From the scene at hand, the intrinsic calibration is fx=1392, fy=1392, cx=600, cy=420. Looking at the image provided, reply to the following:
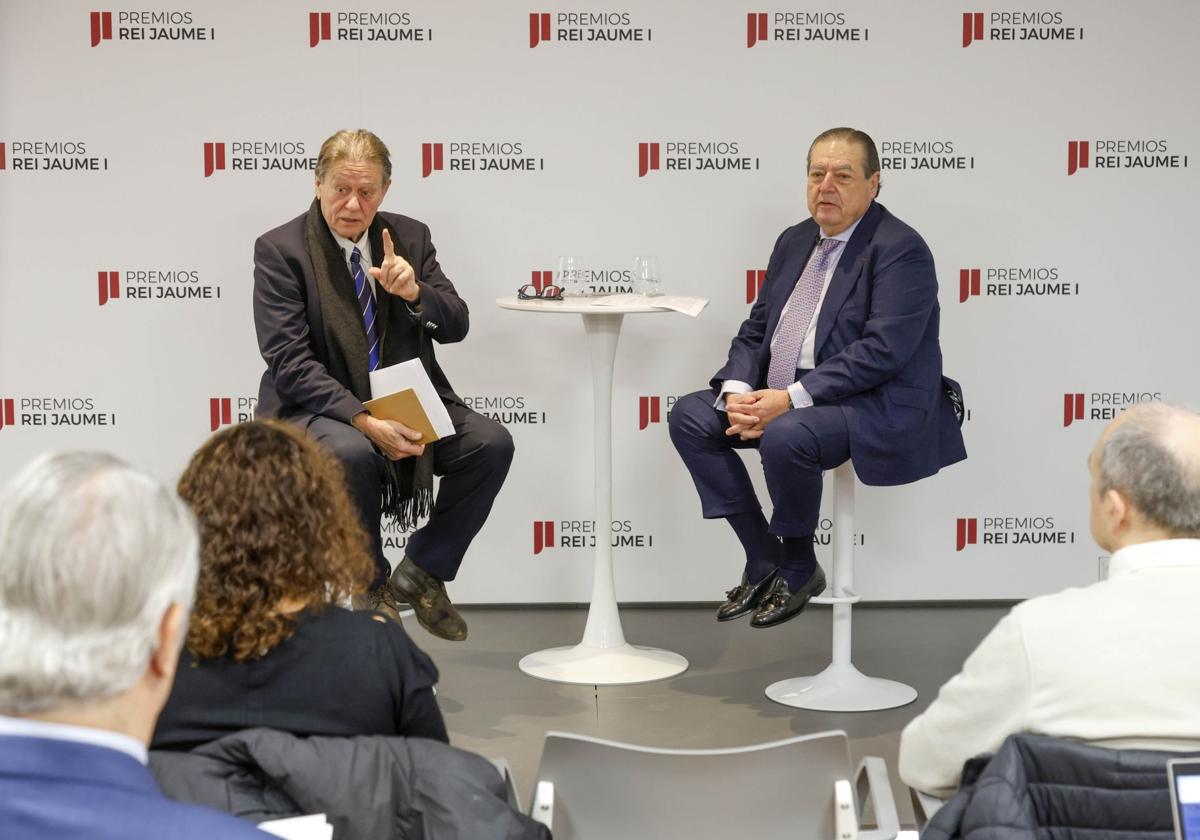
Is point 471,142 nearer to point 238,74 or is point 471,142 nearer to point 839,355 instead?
point 238,74

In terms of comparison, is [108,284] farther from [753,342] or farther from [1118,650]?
[1118,650]

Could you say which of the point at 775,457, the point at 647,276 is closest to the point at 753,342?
the point at 647,276

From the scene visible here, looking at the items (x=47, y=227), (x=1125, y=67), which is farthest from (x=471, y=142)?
(x=1125, y=67)

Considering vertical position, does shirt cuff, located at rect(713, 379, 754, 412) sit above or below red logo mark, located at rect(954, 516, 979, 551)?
above

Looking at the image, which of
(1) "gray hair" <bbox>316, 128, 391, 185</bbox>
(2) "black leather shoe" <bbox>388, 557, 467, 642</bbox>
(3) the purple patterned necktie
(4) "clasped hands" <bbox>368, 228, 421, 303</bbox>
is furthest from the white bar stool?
(1) "gray hair" <bbox>316, 128, 391, 185</bbox>

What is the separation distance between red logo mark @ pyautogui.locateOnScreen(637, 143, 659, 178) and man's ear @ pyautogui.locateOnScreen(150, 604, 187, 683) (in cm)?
399

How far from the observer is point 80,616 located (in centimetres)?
105

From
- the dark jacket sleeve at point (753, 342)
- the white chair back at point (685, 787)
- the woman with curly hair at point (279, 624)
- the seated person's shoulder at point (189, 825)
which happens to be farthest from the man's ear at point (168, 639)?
the dark jacket sleeve at point (753, 342)

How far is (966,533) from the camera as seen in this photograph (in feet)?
16.7

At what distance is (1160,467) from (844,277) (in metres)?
→ 2.18

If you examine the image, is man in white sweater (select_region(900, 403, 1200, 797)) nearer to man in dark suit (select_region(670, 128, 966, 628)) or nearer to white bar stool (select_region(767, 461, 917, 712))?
man in dark suit (select_region(670, 128, 966, 628))

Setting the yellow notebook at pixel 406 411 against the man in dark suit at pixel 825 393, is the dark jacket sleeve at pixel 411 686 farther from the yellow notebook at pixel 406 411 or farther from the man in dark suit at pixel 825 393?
the man in dark suit at pixel 825 393

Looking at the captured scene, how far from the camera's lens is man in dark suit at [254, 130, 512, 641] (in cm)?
399

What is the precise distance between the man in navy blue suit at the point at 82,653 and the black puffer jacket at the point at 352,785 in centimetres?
74
